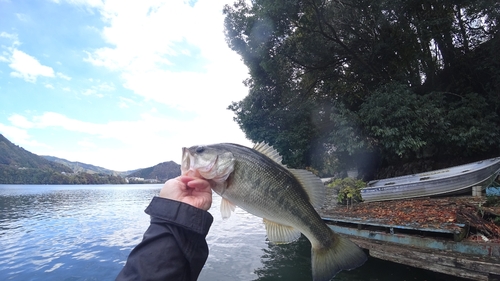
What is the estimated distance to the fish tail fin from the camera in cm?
271

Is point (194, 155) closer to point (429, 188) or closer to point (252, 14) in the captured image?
point (429, 188)

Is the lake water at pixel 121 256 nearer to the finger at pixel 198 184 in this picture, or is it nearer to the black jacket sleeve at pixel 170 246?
the finger at pixel 198 184

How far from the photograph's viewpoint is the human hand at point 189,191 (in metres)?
2.02

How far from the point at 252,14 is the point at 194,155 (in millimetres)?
18276

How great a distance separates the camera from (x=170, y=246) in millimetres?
1751

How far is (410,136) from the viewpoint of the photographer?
14297 millimetres

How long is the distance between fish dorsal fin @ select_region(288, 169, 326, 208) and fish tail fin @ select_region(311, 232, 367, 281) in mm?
448

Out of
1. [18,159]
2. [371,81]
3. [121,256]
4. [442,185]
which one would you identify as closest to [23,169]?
[18,159]

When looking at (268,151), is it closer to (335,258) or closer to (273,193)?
(273,193)

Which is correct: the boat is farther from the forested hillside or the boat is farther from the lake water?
the lake water

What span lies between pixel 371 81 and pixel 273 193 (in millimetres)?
19002

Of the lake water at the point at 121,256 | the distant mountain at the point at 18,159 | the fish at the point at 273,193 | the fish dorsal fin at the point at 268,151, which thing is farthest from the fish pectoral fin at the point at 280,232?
the distant mountain at the point at 18,159

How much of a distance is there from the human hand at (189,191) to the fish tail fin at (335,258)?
137cm

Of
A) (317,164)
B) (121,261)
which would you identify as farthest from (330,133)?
(121,261)
